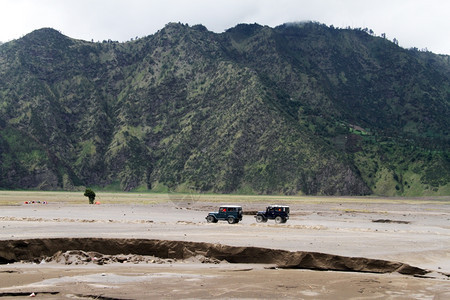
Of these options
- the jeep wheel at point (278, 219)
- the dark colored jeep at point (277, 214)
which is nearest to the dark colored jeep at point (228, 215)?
the dark colored jeep at point (277, 214)

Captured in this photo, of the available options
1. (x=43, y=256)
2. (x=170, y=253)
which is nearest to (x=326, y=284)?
(x=170, y=253)

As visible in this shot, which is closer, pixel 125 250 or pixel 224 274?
pixel 224 274

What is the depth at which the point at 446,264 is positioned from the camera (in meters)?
24.1

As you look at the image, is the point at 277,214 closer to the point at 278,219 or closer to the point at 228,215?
the point at 278,219

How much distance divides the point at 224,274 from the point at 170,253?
6658 mm

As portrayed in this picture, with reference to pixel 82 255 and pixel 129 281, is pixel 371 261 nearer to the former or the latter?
pixel 129 281

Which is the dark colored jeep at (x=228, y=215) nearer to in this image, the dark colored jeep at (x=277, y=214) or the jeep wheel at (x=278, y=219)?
the dark colored jeep at (x=277, y=214)

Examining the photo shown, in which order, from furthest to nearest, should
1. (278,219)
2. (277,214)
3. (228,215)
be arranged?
(277,214)
(278,219)
(228,215)

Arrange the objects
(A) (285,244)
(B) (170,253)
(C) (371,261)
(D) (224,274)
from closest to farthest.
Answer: (D) (224,274), (C) (371,261), (B) (170,253), (A) (285,244)

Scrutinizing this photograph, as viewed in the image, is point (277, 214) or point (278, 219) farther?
point (277, 214)

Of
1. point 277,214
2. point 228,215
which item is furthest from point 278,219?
point 228,215

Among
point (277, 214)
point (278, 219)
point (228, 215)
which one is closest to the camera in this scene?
point (228, 215)

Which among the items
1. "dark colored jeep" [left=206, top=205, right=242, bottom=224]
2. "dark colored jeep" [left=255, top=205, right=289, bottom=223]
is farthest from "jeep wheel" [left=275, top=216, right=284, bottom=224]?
"dark colored jeep" [left=206, top=205, right=242, bottom=224]

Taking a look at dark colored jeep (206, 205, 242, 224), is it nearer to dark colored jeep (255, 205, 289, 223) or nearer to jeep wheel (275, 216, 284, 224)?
dark colored jeep (255, 205, 289, 223)
